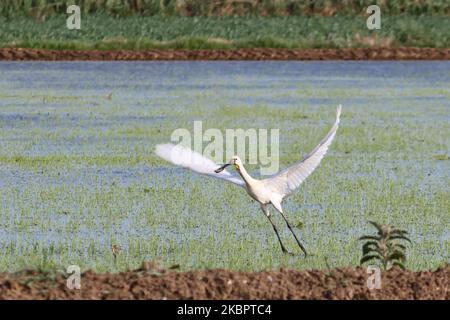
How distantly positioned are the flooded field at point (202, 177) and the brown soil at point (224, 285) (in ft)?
7.54

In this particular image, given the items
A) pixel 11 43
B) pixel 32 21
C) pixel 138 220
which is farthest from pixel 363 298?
pixel 32 21

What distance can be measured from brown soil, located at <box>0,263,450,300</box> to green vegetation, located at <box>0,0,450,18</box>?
4746cm

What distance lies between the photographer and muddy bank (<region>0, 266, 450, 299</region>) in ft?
35.0

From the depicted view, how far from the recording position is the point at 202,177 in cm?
2142

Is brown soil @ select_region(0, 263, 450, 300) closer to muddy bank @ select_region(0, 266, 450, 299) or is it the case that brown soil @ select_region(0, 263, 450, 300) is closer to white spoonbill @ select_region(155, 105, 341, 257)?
muddy bank @ select_region(0, 266, 450, 299)

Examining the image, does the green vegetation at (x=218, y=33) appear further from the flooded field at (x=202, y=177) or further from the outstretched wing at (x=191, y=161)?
the outstretched wing at (x=191, y=161)

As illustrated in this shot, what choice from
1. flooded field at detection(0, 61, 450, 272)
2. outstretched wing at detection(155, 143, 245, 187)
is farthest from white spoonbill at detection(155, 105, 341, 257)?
flooded field at detection(0, 61, 450, 272)

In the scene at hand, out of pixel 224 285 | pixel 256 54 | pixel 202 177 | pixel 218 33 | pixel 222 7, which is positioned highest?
pixel 222 7

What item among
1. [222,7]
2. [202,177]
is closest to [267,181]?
[202,177]

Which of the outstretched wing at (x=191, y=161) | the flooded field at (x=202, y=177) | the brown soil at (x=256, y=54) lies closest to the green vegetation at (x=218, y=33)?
the brown soil at (x=256, y=54)

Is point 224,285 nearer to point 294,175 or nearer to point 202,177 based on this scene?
point 294,175

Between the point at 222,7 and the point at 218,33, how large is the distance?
24.5 ft

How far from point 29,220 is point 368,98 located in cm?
2089
